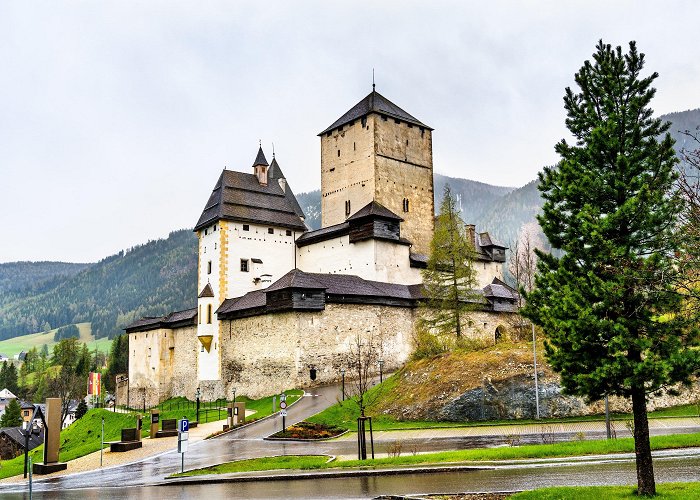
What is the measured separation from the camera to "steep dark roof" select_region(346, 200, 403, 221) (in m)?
52.8

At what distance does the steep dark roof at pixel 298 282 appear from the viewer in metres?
46.3

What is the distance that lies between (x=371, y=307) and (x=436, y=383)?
48.5 ft

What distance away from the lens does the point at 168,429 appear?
36.6 m

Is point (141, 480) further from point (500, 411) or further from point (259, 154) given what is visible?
point (259, 154)

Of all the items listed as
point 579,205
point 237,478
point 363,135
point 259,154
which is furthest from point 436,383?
point 259,154

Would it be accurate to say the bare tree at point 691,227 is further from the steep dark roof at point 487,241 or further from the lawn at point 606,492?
the steep dark roof at point 487,241

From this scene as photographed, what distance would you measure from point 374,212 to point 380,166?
7371 mm

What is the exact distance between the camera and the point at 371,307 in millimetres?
49625

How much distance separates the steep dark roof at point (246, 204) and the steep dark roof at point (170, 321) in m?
7.73

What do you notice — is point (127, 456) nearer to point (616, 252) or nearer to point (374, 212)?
point (616, 252)

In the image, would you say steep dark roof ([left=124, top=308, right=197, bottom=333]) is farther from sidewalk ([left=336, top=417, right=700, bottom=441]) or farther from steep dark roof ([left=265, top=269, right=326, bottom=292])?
sidewalk ([left=336, top=417, right=700, bottom=441])

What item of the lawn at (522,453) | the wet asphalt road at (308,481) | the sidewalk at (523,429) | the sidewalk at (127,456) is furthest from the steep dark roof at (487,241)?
the lawn at (522,453)

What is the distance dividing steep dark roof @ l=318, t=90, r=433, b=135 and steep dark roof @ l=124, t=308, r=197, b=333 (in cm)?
2099

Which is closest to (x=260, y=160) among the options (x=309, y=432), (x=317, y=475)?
(x=309, y=432)
